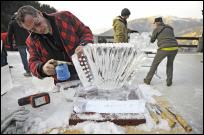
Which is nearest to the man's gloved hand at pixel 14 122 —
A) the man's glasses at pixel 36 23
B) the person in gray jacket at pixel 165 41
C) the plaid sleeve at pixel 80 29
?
the man's glasses at pixel 36 23

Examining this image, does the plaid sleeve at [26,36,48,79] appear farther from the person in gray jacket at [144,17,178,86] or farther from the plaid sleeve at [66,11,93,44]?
the person in gray jacket at [144,17,178,86]

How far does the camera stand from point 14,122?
174 centimetres

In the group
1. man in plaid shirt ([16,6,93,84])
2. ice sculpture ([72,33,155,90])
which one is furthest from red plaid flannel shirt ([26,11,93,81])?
ice sculpture ([72,33,155,90])

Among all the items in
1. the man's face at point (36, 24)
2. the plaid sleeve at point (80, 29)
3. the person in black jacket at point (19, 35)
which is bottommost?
the person in black jacket at point (19, 35)

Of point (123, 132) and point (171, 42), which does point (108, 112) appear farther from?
point (171, 42)

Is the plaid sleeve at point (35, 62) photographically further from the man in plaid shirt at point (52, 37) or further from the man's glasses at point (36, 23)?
the man's glasses at point (36, 23)

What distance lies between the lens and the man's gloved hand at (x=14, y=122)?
64.8 inches

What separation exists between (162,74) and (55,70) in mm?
3319

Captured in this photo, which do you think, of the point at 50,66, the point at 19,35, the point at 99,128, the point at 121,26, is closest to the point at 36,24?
the point at 50,66

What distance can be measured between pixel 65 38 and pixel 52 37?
0.12 meters

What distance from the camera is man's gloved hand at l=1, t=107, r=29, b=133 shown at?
165 centimetres

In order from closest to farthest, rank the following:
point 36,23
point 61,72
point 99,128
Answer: point 99,128, point 61,72, point 36,23

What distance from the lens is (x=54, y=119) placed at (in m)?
1.80

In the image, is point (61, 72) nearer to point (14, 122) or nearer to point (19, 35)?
point (14, 122)
